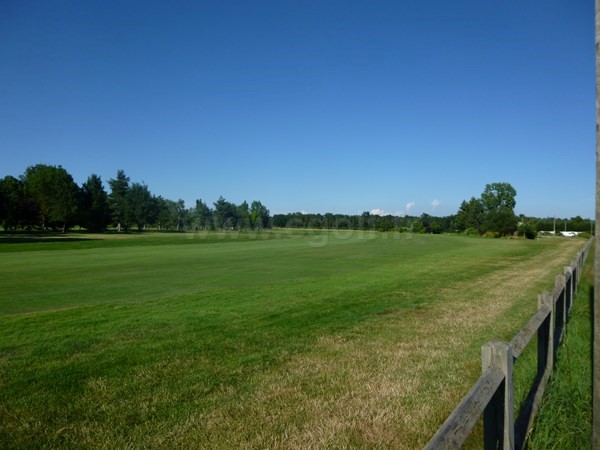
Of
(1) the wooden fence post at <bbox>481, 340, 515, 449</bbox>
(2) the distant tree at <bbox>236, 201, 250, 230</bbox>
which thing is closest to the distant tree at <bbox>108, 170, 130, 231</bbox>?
(2) the distant tree at <bbox>236, 201, 250, 230</bbox>

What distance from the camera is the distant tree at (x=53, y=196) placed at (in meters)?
85.2

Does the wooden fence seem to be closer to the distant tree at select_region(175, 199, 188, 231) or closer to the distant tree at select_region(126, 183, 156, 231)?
the distant tree at select_region(126, 183, 156, 231)

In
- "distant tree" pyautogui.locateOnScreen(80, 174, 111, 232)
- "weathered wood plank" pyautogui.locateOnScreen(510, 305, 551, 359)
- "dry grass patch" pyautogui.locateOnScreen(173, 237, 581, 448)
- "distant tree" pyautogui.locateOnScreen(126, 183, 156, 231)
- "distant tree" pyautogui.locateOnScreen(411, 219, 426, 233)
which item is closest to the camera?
"weathered wood plank" pyautogui.locateOnScreen(510, 305, 551, 359)

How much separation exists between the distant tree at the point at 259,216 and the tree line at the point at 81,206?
2439 mm

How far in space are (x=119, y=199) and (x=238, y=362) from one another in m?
→ 116

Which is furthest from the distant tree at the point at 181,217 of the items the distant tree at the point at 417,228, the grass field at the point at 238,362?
the grass field at the point at 238,362

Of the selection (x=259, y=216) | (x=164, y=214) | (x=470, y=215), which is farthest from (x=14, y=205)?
(x=470, y=215)

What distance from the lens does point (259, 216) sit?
511 ft

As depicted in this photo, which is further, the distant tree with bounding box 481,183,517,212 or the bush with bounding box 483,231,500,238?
the distant tree with bounding box 481,183,517,212

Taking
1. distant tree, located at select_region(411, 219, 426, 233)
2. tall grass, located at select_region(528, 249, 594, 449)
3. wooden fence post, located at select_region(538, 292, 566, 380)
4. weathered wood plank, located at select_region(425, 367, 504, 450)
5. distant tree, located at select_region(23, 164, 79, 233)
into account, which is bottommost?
tall grass, located at select_region(528, 249, 594, 449)

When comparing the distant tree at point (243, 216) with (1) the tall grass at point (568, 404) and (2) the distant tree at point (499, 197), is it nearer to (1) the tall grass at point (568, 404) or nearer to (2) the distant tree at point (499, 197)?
(2) the distant tree at point (499, 197)

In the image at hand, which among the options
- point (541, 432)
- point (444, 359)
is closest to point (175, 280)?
point (444, 359)

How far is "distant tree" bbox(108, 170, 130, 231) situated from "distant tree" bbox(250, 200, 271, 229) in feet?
147

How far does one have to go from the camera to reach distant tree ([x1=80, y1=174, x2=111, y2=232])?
3654 inches
